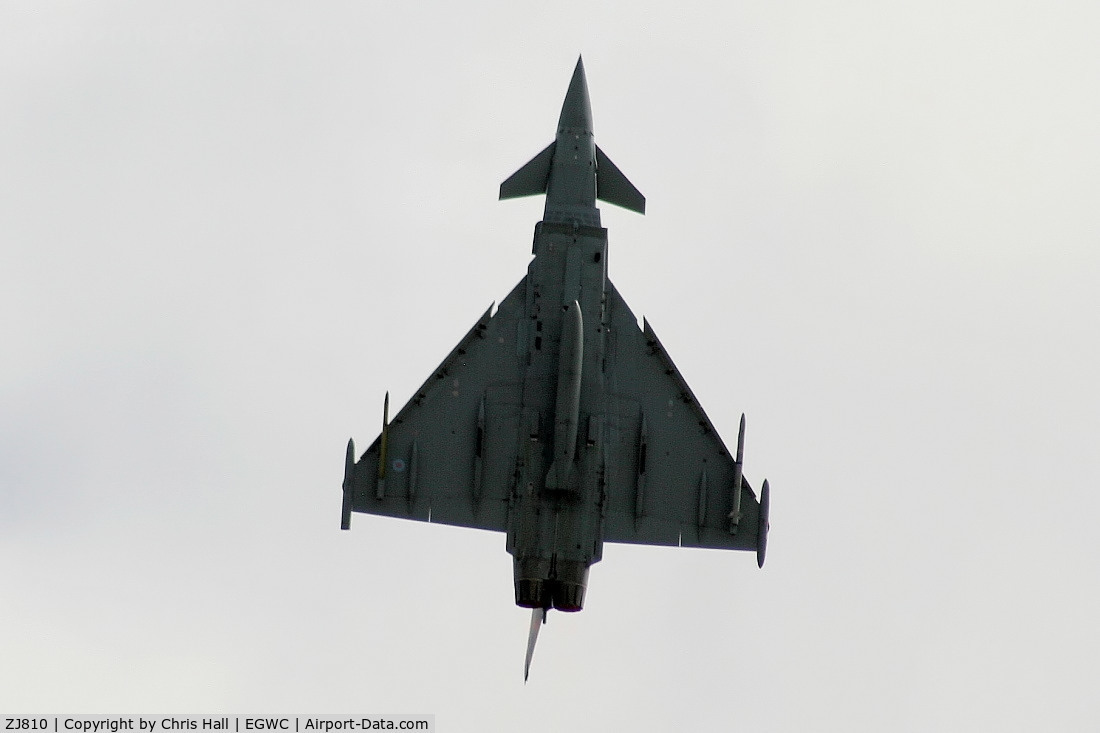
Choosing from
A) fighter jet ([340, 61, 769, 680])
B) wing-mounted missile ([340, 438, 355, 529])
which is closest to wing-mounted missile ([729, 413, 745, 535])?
fighter jet ([340, 61, 769, 680])

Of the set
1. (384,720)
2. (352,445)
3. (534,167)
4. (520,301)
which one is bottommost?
(384,720)

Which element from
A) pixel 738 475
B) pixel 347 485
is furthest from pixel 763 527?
pixel 347 485

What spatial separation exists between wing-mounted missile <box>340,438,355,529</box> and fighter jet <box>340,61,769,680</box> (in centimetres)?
4

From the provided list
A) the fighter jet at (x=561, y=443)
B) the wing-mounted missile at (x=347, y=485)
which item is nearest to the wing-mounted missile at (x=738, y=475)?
the fighter jet at (x=561, y=443)

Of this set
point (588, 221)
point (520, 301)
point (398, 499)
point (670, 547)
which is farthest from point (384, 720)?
point (588, 221)

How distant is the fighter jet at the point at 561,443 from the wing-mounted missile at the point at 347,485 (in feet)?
0.15

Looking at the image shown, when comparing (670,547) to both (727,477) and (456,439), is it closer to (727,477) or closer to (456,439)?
(727,477)

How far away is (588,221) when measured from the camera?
3834 centimetres

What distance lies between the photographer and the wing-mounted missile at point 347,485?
120 feet

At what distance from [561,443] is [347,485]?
5.06 m

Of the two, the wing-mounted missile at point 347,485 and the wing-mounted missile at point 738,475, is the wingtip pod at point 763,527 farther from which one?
the wing-mounted missile at point 347,485

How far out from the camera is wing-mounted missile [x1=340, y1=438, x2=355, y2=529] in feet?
120

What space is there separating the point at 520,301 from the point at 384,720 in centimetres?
1039

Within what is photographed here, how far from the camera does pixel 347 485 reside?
120 feet
